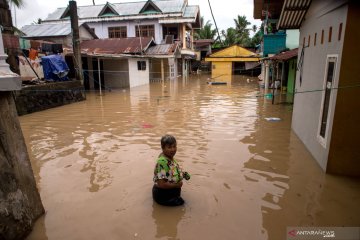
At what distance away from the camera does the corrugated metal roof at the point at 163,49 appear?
2680 centimetres

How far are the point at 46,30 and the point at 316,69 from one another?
25.6 metres

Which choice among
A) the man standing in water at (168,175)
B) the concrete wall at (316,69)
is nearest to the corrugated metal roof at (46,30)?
the concrete wall at (316,69)

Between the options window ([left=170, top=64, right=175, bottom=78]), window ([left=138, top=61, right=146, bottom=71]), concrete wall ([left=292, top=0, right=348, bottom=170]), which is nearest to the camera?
concrete wall ([left=292, top=0, right=348, bottom=170])

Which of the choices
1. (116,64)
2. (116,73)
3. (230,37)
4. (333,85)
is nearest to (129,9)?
(116,64)

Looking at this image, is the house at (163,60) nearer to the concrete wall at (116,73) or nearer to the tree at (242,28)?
the concrete wall at (116,73)

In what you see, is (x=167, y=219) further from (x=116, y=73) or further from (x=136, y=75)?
(x=136, y=75)

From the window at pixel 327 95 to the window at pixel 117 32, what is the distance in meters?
30.4

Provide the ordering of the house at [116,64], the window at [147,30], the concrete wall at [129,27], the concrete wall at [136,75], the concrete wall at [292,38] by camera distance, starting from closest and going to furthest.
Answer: the concrete wall at [292,38], the house at [116,64], the concrete wall at [136,75], the concrete wall at [129,27], the window at [147,30]

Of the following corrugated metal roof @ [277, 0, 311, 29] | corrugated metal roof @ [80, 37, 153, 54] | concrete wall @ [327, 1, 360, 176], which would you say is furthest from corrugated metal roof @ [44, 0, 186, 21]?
concrete wall @ [327, 1, 360, 176]

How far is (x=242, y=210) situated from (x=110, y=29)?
107 feet

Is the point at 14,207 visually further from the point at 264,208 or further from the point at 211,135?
the point at 211,135

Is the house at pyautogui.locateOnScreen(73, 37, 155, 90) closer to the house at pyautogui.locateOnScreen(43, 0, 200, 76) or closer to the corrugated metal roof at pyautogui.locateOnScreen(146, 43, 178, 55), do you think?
the corrugated metal roof at pyautogui.locateOnScreen(146, 43, 178, 55)

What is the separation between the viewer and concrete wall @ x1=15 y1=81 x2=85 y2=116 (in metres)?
11.6

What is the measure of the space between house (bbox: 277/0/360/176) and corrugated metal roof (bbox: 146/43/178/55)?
67.9 feet
